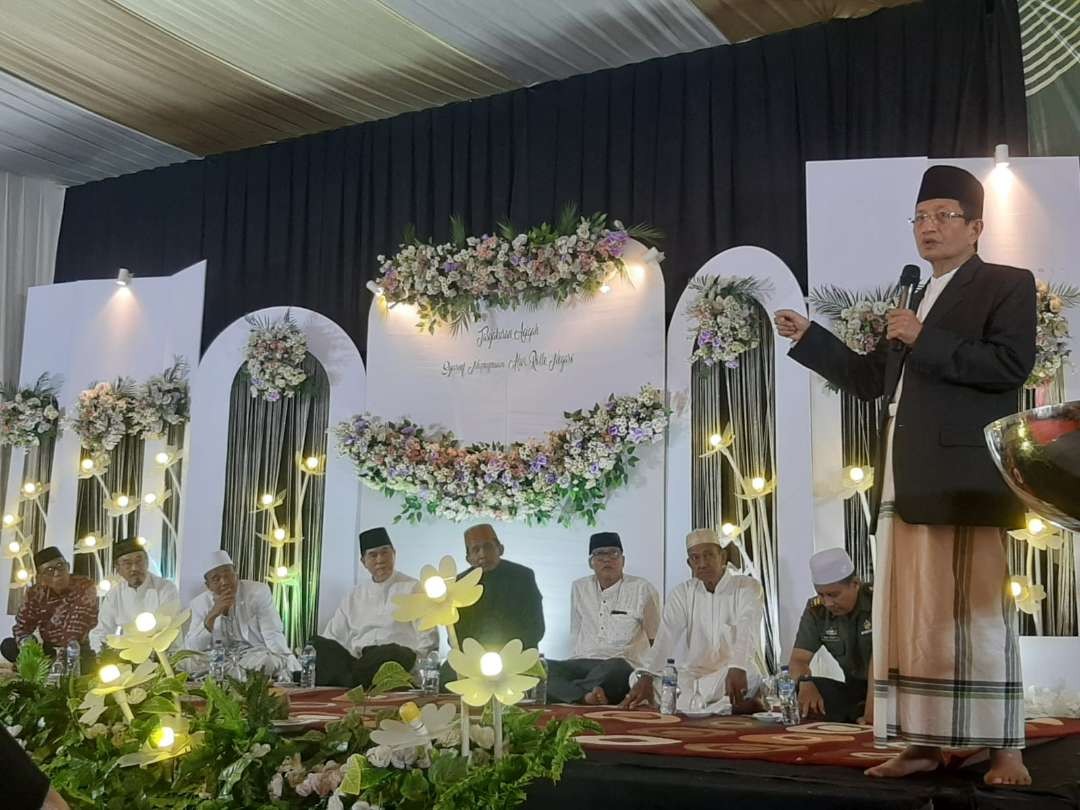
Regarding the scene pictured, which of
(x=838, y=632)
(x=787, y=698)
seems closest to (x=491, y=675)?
(x=787, y=698)

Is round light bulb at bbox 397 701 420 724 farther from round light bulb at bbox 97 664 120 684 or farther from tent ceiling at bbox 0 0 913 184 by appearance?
tent ceiling at bbox 0 0 913 184

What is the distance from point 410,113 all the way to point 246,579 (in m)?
2.95

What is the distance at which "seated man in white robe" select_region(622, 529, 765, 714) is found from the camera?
15.9 feet

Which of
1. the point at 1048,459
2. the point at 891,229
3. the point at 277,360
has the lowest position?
the point at 1048,459

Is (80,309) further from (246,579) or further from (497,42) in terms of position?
(497,42)

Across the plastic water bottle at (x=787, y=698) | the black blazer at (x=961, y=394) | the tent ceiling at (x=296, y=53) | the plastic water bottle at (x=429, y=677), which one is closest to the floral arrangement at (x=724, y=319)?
the tent ceiling at (x=296, y=53)

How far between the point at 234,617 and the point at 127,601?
2.54 ft

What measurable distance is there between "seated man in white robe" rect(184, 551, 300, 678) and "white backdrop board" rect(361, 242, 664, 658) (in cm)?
79

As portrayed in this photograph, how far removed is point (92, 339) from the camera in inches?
293

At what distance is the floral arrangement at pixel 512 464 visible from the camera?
5.58 metres

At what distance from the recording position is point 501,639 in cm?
551

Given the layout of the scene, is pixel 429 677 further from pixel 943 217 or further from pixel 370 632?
pixel 943 217

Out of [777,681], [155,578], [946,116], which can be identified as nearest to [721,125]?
[946,116]

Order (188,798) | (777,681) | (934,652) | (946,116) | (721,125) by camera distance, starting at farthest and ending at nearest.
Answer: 1. (721,125)
2. (946,116)
3. (777,681)
4. (934,652)
5. (188,798)
